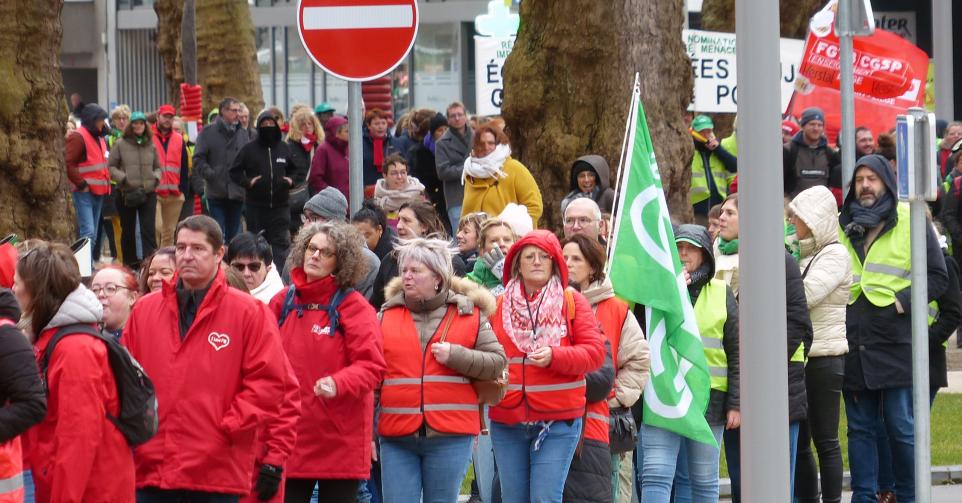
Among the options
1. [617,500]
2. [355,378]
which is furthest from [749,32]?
[617,500]

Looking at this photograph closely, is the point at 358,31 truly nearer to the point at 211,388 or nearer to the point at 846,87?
the point at 211,388

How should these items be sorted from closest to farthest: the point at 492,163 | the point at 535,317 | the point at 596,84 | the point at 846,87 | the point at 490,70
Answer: the point at 535,317 < the point at 846,87 < the point at 492,163 < the point at 596,84 < the point at 490,70

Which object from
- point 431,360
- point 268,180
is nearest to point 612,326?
point 431,360

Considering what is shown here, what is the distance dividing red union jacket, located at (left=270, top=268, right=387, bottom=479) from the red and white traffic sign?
67.7 inches

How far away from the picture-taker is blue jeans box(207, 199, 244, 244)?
60.0ft

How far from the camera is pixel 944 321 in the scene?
10266 mm

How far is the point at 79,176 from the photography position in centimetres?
1877

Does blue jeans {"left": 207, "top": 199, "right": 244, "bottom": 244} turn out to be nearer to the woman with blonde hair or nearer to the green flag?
the woman with blonde hair

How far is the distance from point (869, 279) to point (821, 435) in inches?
37.4

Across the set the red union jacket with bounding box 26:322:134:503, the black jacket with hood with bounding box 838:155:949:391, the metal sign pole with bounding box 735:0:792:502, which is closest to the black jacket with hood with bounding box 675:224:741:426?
the black jacket with hood with bounding box 838:155:949:391

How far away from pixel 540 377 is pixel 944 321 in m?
3.32

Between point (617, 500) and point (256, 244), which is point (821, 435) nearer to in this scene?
point (617, 500)

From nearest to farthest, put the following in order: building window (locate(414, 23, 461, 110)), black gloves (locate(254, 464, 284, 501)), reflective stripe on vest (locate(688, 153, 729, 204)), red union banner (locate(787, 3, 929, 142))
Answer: black gloves (locate(254, 464, 284, 501)), red union banner (locate(787, 3, 929, 142)), reflective stripe on vest (locate(688, 153, 729, 204)), building window (locate(414, 23, 461, 110))

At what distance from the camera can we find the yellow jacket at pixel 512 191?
524 inches
